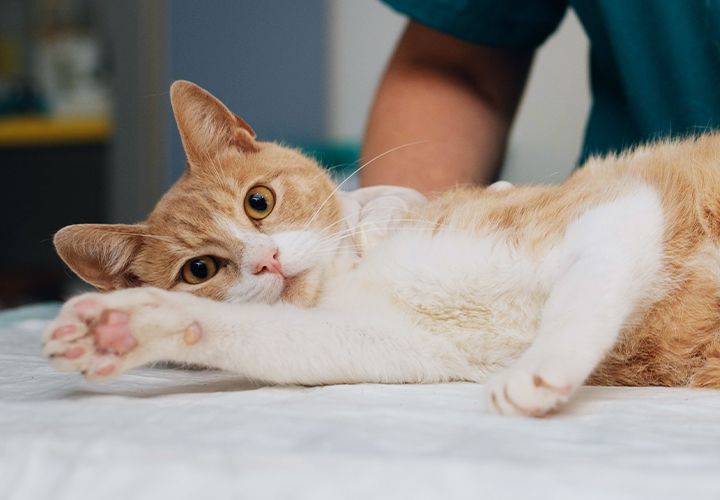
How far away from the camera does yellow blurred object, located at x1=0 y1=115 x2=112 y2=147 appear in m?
3.72

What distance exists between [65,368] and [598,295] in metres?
0.55

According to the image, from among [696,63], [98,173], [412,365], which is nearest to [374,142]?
[696,63]

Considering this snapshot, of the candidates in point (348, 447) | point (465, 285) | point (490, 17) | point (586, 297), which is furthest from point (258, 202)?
point (490, 17)

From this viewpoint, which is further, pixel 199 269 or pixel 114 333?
pixel 199 269

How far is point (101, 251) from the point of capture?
1.10 m

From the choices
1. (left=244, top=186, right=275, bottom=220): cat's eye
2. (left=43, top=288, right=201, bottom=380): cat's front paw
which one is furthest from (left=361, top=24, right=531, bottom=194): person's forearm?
(left=43, top=288, right=201, bottom=380): cat's front paw

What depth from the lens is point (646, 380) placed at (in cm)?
92

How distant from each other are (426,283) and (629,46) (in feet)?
2.66

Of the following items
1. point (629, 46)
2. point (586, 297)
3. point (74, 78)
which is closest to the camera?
point (586, 297)

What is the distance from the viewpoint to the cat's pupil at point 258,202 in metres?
1.15

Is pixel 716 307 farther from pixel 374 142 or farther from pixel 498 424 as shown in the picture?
pixel 374 142

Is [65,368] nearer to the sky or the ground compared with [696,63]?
nearer to the ground

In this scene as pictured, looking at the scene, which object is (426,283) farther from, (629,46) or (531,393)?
(629,46)

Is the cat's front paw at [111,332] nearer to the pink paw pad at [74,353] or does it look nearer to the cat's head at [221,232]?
the pink paw pad at [74,353]
